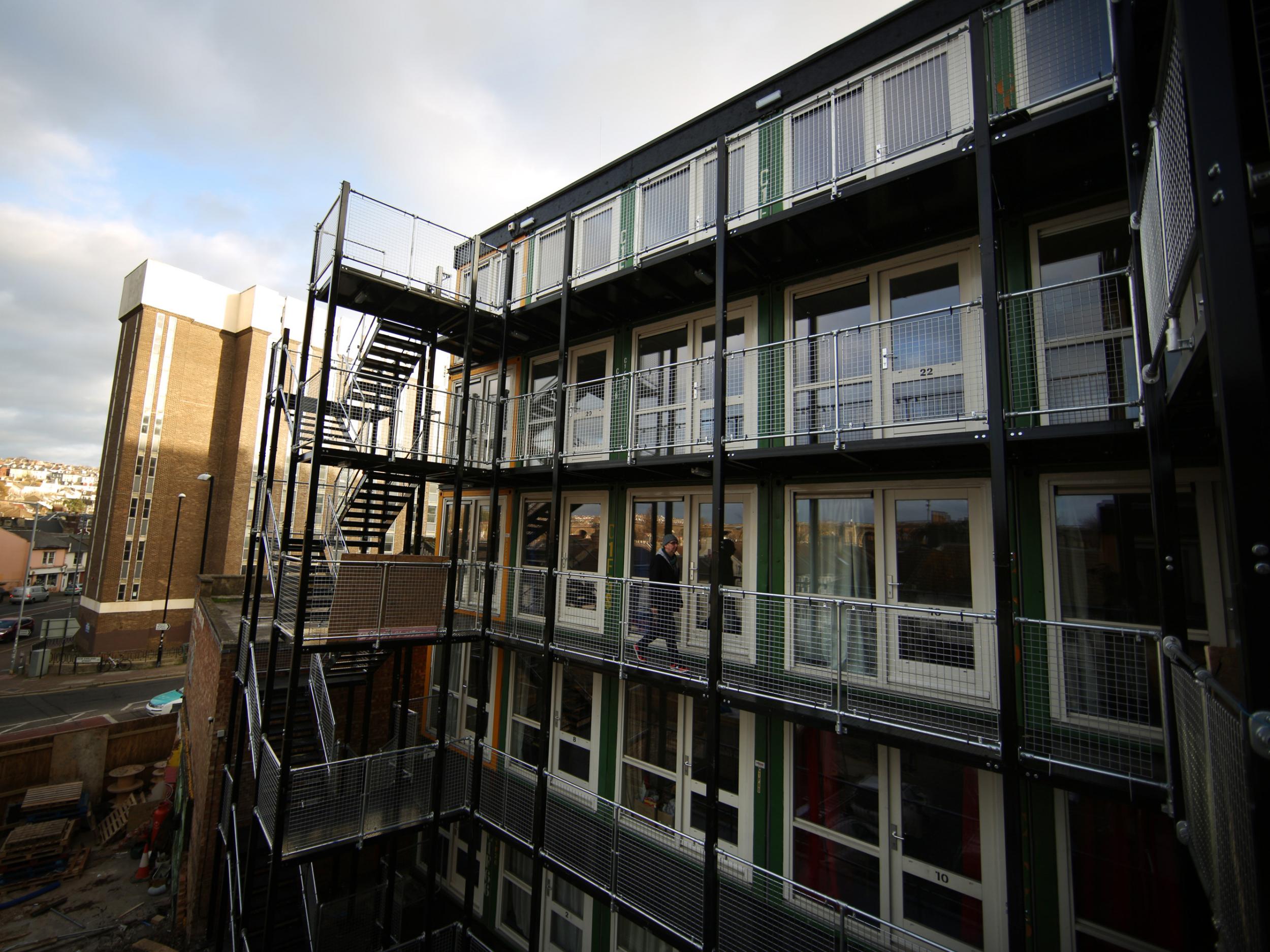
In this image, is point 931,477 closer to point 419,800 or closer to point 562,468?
point 562,468

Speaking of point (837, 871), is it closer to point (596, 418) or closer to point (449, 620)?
point (449, 620)

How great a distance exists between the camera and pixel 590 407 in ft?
27.5

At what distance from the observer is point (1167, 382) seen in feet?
9.90

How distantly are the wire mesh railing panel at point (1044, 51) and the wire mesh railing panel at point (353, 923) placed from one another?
1306 centimetres

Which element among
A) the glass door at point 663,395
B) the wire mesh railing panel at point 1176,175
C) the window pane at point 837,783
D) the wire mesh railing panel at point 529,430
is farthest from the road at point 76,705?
the wire mesh railing panel at point 1176,175

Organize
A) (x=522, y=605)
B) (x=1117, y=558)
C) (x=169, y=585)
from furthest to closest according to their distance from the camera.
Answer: (x=169, y=585), (x=522, y=605), (x=1117, y=558)

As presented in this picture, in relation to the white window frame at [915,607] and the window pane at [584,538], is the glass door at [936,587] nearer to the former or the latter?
the white window frame at [915,607]

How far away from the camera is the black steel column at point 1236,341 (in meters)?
1.61

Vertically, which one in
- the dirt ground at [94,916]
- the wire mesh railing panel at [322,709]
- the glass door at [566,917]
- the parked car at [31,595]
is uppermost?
the wire mesh railing panel at [322,709]

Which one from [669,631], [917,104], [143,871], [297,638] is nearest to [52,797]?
[143,871]

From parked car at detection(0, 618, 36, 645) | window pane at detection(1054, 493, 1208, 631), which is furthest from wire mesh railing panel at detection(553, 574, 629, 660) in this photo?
parked car at detection(0, 618, 36, 645)

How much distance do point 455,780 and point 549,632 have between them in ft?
10.5

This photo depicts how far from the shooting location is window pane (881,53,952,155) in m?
5.23

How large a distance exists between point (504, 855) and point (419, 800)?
2.01m
